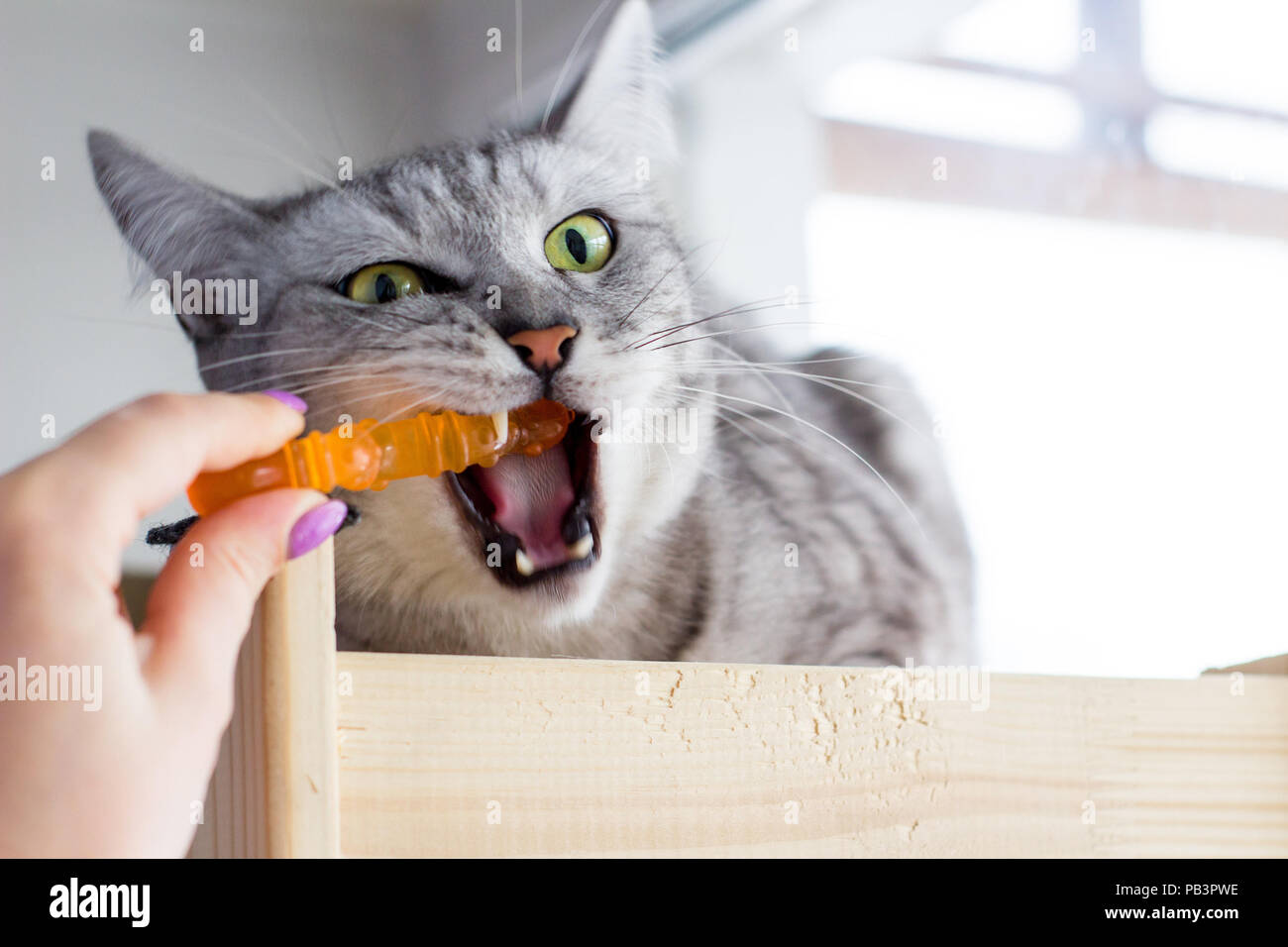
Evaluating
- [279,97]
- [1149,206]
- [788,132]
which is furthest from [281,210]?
[1149,206]

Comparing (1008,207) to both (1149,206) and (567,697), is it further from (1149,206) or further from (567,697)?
(567,697)

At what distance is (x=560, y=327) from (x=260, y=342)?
0.19 m

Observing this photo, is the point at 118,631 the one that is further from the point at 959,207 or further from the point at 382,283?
the point at 959,207

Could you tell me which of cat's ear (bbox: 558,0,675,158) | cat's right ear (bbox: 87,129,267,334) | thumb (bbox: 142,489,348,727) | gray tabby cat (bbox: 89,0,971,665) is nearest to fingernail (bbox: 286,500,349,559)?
thumb (bbox: 142,489,348,727)

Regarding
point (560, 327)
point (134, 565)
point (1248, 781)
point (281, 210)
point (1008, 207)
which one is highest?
point (1008, 207)

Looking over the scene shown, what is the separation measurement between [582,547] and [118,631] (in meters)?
0.31

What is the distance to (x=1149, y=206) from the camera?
1277 mm

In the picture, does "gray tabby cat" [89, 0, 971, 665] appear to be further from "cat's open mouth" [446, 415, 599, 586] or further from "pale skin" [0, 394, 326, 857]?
"pale skin" [0, 394, 326, 857]

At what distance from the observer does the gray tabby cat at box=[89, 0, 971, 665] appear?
0.66 m

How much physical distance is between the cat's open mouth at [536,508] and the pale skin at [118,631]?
21cm

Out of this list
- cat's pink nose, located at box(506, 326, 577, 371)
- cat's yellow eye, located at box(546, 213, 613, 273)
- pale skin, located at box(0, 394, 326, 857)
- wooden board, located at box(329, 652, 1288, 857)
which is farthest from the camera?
cat's yellow eye, located at box(546, 213, 613, 273)

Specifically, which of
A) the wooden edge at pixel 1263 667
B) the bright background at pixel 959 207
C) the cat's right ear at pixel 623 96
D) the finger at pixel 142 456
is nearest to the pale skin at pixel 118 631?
the finger at pixel 142 456

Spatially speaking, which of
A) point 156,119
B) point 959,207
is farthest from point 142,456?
point 959,207

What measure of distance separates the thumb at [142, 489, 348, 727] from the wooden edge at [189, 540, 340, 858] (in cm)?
1
